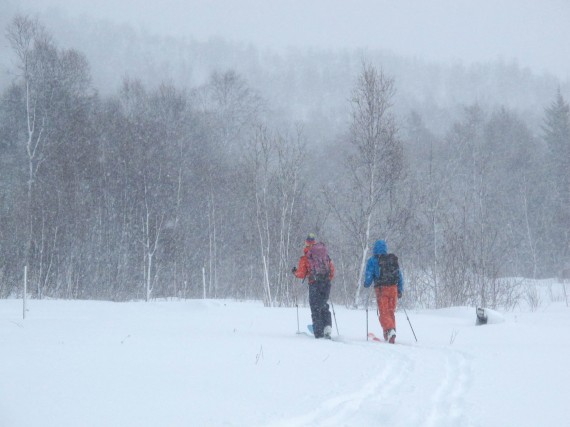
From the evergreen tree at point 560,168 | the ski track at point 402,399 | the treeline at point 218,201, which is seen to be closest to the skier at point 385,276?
the ski track at point 402,399

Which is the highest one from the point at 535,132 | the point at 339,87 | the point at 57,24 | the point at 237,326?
the point at 57,24

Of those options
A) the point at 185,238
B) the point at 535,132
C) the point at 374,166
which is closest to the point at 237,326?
the point at 374,166

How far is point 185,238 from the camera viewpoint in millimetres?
29156

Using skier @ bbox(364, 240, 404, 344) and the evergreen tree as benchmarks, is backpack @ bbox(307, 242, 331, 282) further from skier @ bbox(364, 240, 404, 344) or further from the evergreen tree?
the evergreen tree

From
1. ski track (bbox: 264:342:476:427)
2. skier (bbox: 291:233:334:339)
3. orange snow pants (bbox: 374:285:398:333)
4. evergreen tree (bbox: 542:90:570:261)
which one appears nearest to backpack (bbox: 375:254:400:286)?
orange snow pants (bbox: 374:285:398:333)

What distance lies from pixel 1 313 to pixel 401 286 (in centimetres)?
912

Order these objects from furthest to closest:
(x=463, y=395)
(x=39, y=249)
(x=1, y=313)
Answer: (x=39, y=249)
(x=1, y=313)
(x=463, y=395)

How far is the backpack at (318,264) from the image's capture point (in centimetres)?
1016

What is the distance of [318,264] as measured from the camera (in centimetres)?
1016

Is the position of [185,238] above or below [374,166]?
Answer: below

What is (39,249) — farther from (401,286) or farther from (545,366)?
(545,366)

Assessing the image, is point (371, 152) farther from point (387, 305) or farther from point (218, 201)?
point (218, 201)

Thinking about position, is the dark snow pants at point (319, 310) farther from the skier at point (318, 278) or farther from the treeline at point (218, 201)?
the treeline at point (218, 201)

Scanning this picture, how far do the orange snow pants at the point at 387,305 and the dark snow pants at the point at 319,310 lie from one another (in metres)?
0.95
